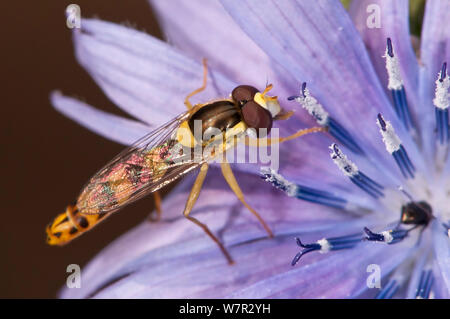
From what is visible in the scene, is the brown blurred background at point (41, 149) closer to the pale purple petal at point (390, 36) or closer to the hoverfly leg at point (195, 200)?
the hoverfly leg at point (195, 200)

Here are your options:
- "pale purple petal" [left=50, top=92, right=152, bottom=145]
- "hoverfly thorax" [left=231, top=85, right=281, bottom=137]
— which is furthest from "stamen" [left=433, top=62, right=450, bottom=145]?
"pale purple petal" [left=50, top=92, right=152, bottom=145]

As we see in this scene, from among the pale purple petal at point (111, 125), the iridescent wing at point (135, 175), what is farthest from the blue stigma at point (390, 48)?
the pale purple petal at point (111, 125)

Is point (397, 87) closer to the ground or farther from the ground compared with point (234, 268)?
farther from the ground

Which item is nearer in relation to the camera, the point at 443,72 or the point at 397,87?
the point at 443,72

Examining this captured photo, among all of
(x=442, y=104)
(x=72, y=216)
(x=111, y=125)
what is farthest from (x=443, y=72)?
(x=72, y=216)

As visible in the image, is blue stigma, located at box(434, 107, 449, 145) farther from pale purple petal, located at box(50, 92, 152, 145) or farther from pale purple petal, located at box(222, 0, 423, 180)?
pale purple petal, located at box(50, 92, 152, 145)

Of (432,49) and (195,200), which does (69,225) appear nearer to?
(195,200)
